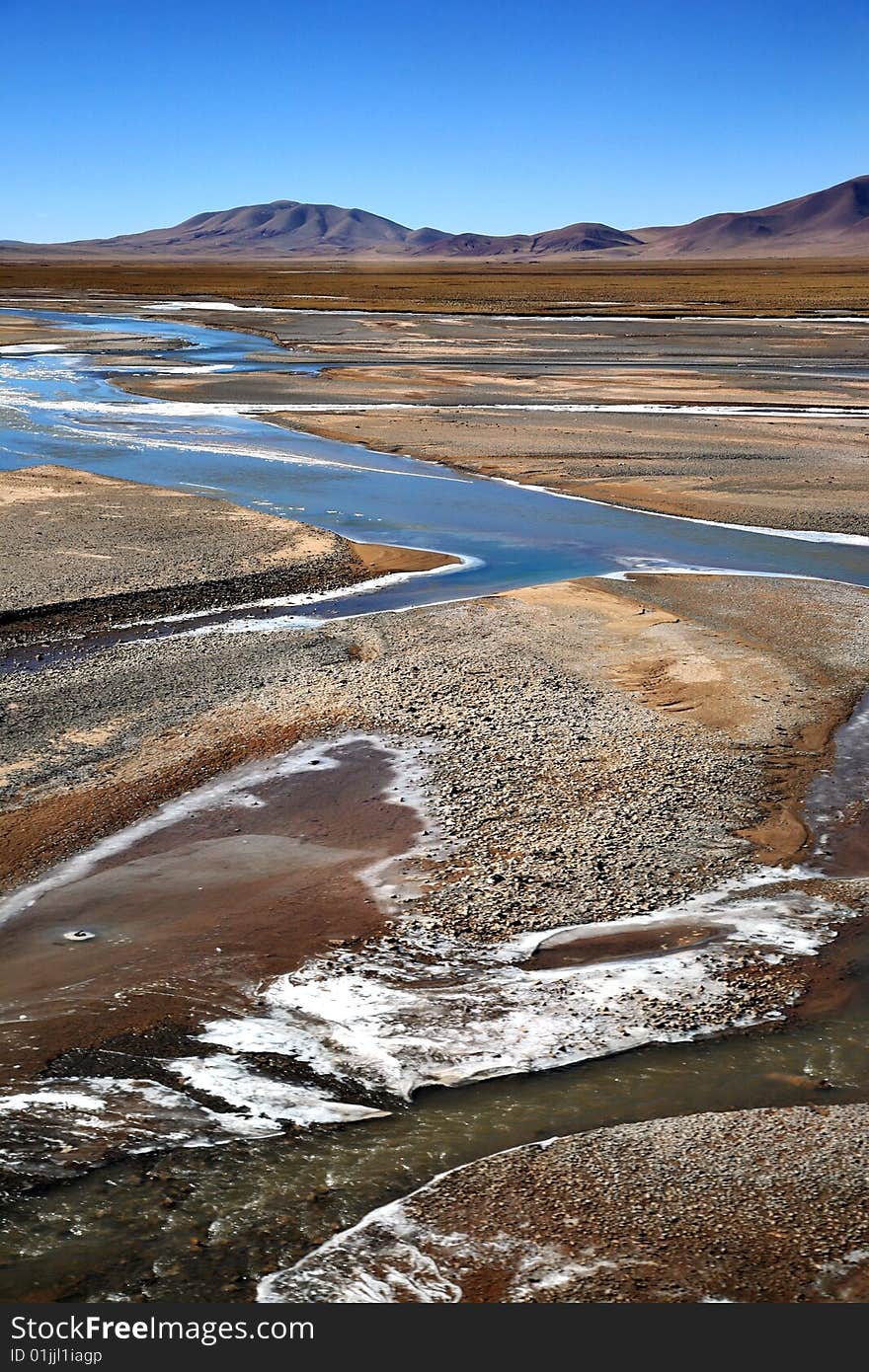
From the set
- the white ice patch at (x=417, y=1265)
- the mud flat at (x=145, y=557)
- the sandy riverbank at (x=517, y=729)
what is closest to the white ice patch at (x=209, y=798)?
the sandy riverbank at (x=517, y=729)

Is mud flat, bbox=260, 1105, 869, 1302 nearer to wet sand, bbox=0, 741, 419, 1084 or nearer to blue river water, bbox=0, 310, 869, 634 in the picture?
wet sand, bbox=0, 741, 419, 1084

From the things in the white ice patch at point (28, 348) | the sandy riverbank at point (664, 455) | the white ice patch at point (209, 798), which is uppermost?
the white ice patch at point (28, 348)

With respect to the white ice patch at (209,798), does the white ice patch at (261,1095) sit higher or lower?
lower

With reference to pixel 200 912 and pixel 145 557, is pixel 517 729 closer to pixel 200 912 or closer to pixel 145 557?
pixel 200 912

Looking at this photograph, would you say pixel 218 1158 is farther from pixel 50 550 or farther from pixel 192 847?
pixel 50 550

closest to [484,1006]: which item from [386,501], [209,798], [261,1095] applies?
[261,1095]

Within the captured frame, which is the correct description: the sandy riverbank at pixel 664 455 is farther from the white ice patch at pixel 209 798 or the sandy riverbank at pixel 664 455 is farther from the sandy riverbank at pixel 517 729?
the white ice patch at pixel 209 798
